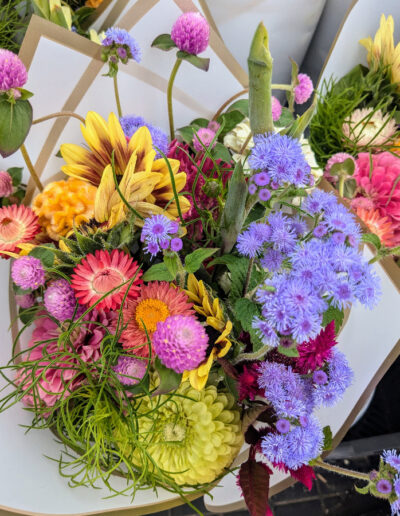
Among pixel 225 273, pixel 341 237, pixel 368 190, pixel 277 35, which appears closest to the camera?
pixel 341 237

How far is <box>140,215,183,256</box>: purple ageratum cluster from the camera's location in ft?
0.98

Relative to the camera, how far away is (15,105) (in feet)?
1.18

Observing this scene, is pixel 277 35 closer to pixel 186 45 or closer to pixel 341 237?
pixel 186 45

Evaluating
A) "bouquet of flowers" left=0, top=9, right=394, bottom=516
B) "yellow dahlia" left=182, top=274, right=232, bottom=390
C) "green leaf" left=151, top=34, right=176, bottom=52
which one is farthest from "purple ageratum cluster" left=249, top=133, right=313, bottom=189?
"green leaf" left=151, top=34, right=176, bottom=52

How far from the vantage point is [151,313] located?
336 millimetres

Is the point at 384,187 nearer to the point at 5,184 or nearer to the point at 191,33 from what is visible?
the point at 191,33

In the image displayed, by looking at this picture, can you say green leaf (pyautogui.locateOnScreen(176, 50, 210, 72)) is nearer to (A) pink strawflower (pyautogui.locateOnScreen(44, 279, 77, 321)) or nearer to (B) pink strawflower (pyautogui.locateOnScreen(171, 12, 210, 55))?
(B) pink strawflower (pyautogui.locateOnScreen(171, 12, 210, 55))

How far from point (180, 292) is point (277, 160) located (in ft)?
0.41

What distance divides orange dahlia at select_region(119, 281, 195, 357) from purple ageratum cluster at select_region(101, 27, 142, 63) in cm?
21

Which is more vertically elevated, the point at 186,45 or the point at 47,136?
the point at 186,45

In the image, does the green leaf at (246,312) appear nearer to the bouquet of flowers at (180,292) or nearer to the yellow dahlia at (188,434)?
the bouquet of flowers at (180,292)

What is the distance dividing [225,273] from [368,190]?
0.25m

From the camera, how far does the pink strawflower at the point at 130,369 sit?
1.18 ft

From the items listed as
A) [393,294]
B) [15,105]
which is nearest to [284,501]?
[393,294]
